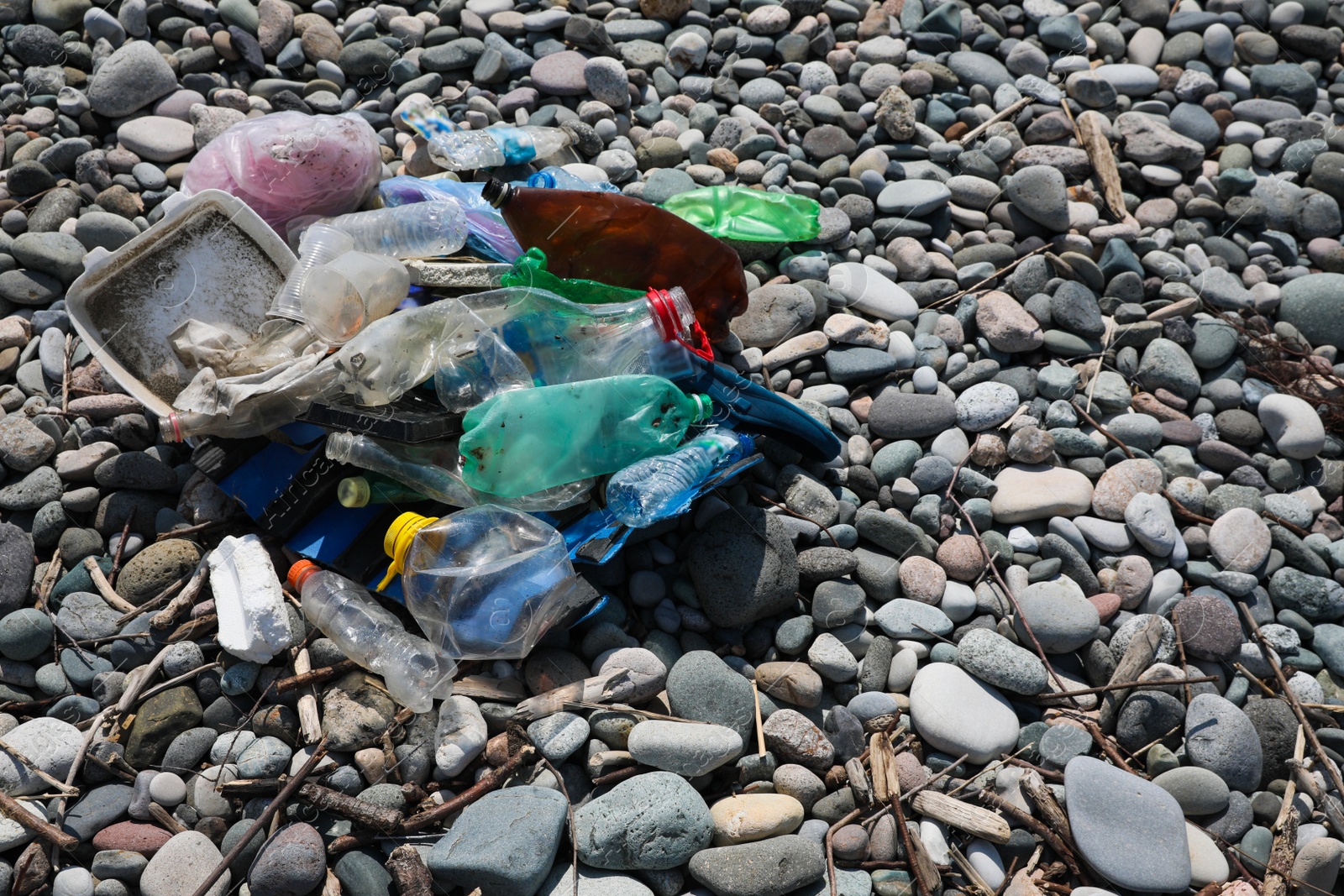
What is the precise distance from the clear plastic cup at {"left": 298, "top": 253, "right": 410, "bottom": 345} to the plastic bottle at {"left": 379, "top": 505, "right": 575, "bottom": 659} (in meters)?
0.68

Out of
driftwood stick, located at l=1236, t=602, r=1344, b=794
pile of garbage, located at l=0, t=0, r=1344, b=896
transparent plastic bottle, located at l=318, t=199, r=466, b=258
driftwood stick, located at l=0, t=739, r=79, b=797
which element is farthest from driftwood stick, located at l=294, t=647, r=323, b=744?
driftwood stick, located at l=1236, t=602, r=1344, b=794

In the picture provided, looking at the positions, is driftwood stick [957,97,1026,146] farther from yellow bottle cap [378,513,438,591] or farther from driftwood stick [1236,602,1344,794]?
yellow bottle cap [378,513,438,591]

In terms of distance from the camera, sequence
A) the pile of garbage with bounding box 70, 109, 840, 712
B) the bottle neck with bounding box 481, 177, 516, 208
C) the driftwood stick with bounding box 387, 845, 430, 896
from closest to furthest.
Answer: the driftwood stick with bounding box 387, 845, 430, 896 → the pile of garbage with bounding box 70, 109, 840, 712 → the bottle neck with bounding box 481, 177, 516, 208

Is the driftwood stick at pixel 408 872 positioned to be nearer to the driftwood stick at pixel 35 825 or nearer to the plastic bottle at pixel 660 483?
the driftwood stick at pixel 35 825

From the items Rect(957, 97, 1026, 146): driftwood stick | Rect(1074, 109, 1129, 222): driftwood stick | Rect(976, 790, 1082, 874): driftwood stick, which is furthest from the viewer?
Rect(957, 97, 1026, 146): driftwood stick

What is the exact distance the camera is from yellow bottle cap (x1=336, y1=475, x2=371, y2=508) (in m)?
2.57

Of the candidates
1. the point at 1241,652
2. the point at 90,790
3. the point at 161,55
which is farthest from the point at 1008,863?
the point at 161,55

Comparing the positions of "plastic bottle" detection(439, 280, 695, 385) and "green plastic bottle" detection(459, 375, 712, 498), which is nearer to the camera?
"green plastic bottle" detection(459, 375, 712, 498)

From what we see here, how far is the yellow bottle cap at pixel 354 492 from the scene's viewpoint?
8.42 feet

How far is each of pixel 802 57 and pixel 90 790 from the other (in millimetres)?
3858

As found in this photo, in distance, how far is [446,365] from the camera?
2672 millimetres

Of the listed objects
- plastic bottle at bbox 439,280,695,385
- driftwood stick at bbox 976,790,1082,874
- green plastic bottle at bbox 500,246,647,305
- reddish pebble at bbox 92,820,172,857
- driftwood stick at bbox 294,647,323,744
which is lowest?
driftwood stick at bbox 976,790,1082,874

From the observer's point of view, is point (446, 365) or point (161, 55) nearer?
point (446, 365)

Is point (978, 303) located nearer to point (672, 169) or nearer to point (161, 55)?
point (672, 169)
